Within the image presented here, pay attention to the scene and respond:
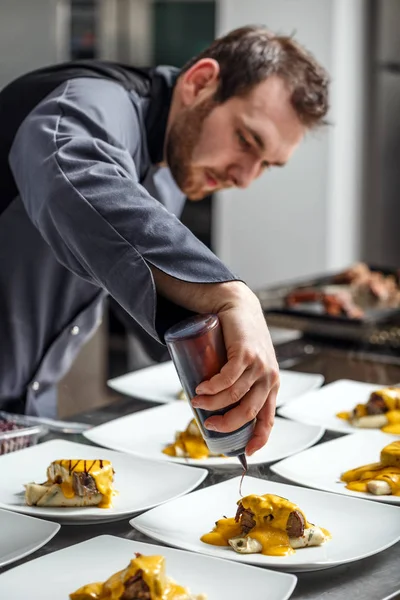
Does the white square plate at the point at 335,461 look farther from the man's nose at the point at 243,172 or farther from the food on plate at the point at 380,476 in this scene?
the man's nose at the point at 243,172

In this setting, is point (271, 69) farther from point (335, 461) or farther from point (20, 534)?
point (20, 534)

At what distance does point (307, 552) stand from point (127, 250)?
47cm

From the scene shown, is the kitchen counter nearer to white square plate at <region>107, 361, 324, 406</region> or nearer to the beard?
white square plate at <region>107, 361, 324, 406</region>

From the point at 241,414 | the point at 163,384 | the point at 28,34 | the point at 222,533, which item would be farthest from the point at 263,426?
the point at 28,34

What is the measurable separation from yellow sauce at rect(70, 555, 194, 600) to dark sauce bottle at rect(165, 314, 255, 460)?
190 mm

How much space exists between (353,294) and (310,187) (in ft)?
6.28

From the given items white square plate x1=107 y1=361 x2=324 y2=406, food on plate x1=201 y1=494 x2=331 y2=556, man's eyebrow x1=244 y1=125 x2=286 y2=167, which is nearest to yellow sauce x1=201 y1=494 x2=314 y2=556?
food on plate x1=201 y1=494 x2=331 y2=556

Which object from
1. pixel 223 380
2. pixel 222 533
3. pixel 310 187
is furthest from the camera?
pixel 310 187

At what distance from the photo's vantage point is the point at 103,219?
1.35 meters

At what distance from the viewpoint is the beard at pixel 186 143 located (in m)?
2.06

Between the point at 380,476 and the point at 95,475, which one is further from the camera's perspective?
the point at 380,476

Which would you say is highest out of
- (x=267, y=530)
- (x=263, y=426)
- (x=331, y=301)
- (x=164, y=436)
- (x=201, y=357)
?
(x=201, y=357)

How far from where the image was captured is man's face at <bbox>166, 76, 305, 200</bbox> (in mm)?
2004

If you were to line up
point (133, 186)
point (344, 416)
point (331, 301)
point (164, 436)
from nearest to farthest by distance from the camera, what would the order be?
point (133, 186), point (164, 436), point (344, 416), point (331, 301)
